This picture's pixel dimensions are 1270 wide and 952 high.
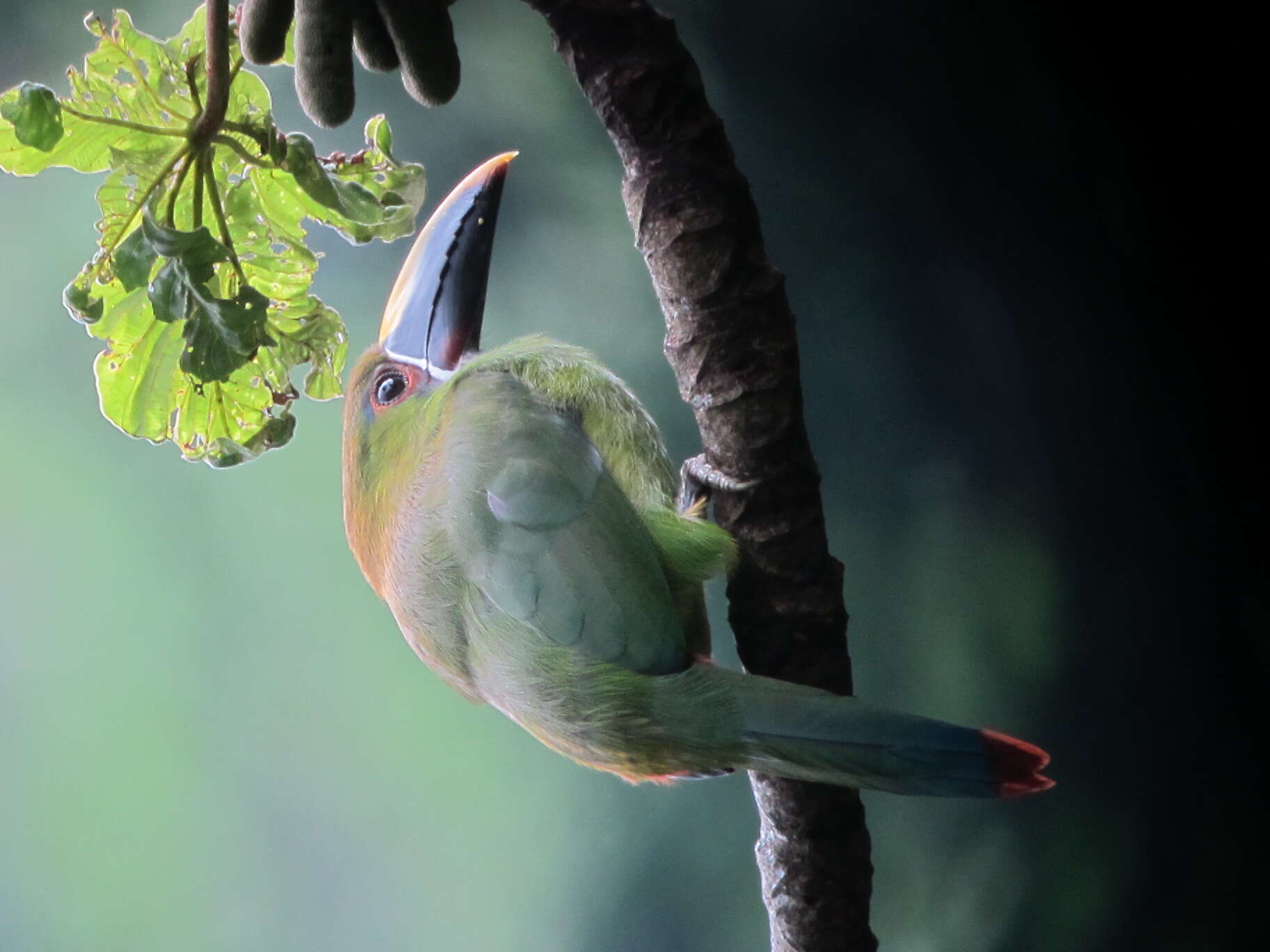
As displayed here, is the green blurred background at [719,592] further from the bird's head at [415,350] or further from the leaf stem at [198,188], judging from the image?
the leaf stem at [198,188]

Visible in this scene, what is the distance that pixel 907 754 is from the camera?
2.73 feet

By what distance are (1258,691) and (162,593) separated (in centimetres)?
156

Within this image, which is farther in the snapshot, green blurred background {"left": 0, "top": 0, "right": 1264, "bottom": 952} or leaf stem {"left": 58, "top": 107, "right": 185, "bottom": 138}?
green blurred background {"left": 0, "top": 0, "right": 1264, "bottom": 952}

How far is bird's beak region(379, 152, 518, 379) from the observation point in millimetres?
1197

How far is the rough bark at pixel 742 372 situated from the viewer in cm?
98

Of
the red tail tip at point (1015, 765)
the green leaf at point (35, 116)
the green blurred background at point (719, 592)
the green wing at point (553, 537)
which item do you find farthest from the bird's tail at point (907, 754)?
the green leaf at point (35, 116)

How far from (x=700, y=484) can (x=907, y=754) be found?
0.39 m

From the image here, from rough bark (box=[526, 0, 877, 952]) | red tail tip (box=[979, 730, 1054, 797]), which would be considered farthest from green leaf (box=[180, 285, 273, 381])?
red tail tip (box=[979, 730, 1054, 797])

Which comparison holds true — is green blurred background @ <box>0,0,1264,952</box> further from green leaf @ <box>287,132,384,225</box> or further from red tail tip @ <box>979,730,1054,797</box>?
red tail tip @ <box>979,730,1054,797</box>

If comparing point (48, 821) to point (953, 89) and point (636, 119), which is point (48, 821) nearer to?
point (636, 119)

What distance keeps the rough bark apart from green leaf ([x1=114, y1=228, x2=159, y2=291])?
51 centimetres

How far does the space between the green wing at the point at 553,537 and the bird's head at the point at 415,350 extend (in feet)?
0.44

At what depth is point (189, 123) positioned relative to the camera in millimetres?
1127

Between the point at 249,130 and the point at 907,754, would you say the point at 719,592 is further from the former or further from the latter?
the point at 249,130
